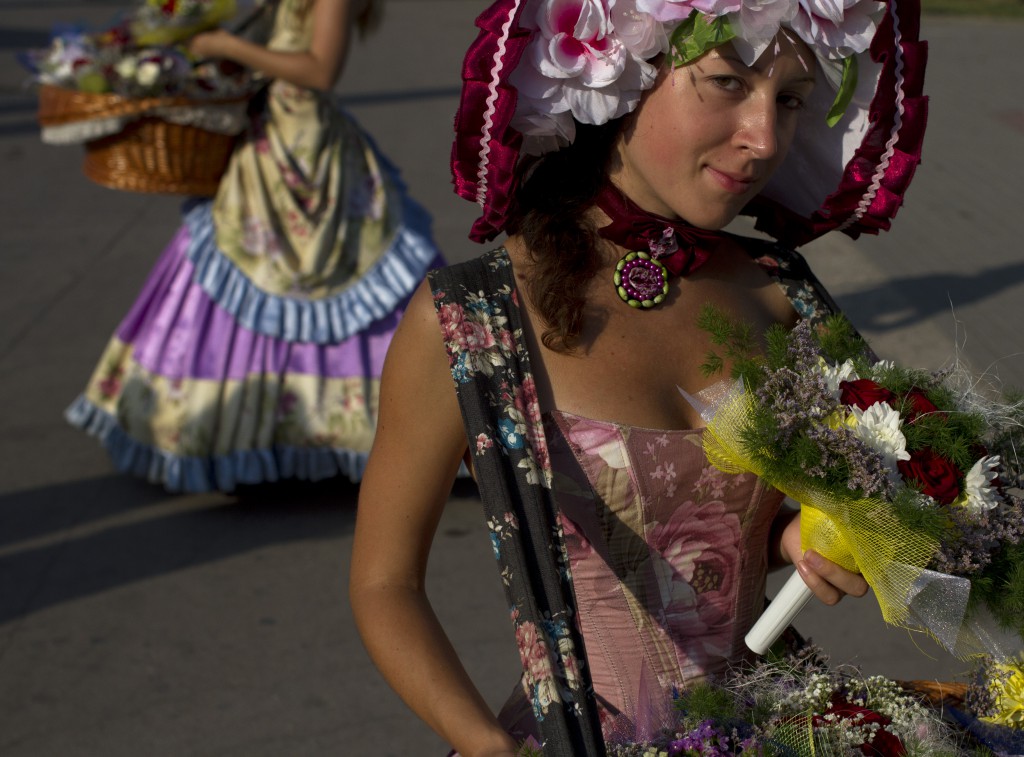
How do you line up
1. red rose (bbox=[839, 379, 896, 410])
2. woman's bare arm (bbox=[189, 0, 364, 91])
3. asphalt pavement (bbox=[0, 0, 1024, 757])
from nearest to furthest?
1. red rose (bbox=[839, 379, 896, 410])
2. asphalt pavement (bbox=[0, 0, 1024, 757])
3. woman's bare arm (bbox=[189, 0, 364, 91])

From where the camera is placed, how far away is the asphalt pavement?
359cm

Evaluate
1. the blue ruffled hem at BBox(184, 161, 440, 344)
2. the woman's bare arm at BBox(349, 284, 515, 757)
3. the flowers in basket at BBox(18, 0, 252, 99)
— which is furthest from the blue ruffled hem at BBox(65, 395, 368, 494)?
the woman's bare arm at BBox(349, 284, 515, 757)

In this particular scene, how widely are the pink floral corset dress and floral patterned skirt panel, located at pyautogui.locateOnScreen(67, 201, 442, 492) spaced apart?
2.67 metres

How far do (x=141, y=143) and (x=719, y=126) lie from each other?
9.88ft

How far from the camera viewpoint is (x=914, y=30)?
5.88ft

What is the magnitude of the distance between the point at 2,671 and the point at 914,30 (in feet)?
10.3

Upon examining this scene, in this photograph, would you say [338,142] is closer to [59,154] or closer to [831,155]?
[831,155]

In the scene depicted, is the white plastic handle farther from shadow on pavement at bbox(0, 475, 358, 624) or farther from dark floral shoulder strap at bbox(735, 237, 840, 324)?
shadow on pavement at bbox(0, 475, 358, 624)

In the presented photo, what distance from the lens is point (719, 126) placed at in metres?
1.68

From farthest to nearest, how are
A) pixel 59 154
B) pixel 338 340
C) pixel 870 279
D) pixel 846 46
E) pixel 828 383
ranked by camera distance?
pixel 59 154
pixel 870 279
pixel 338 340
pixel 846 46
pixel 828 383

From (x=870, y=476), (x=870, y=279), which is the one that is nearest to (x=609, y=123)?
(x=870, y=476)

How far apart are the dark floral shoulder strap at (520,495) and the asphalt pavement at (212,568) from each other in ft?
0.67

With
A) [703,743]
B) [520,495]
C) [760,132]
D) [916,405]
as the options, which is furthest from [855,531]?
[760,132]

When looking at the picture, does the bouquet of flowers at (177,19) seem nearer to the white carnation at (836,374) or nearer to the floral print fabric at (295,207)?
the floral print fabric at (295,207)
